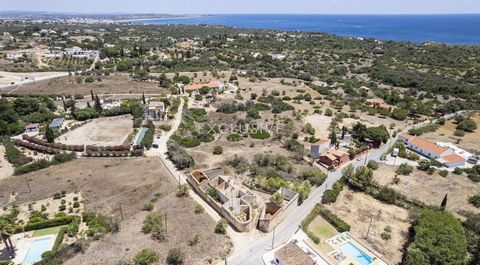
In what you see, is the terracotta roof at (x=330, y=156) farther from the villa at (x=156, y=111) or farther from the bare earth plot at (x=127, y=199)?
the villa at (x=156, y=111)

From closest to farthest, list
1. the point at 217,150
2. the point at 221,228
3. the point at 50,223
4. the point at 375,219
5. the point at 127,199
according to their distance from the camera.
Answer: the point at 221,228 → the point at 50,223 → the point at 375,219 → the point at 127,199 → the point at 217,150

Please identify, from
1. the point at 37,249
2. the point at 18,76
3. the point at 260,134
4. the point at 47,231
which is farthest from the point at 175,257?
the point at 18,76

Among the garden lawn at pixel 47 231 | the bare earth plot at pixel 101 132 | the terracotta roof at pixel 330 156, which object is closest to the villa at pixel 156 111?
the bare earth plot at pixel 101 132

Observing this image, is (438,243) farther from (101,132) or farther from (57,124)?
(57,124)

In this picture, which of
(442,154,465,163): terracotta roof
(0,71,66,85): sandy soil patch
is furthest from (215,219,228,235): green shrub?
(0,71,66,85): sandy soil patch

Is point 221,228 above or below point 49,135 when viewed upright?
below

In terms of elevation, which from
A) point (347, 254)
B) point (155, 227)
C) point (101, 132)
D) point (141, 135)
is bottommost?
point (101, 132)
